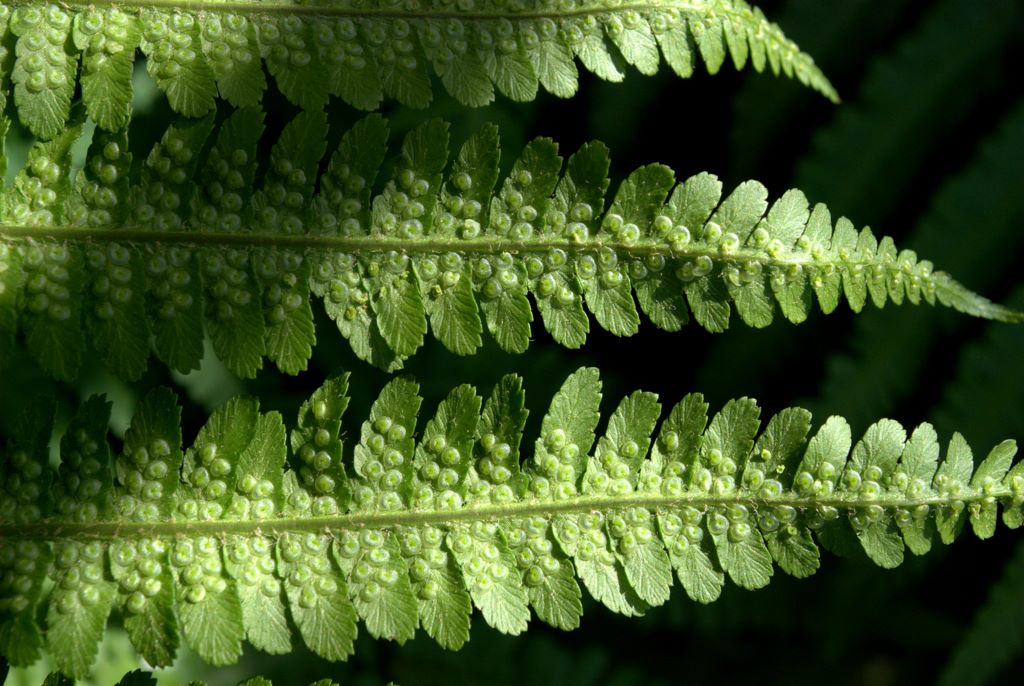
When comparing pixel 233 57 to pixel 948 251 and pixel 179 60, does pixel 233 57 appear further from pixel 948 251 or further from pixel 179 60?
pixel 948 251

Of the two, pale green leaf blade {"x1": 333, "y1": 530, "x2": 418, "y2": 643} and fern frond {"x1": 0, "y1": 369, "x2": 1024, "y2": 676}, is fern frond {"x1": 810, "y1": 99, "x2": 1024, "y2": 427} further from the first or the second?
pale green leaf blade {"x1": 333, "y1": 530, "x2": 418, "y2": 643}

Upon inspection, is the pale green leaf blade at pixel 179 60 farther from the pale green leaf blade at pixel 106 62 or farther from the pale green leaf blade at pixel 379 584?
the pale green leaf blade at pixel 379 584

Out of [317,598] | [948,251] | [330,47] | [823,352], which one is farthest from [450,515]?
[948,251]

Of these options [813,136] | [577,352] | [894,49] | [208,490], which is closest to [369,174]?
[208,490]

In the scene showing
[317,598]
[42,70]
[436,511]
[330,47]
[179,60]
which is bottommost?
[317,598]

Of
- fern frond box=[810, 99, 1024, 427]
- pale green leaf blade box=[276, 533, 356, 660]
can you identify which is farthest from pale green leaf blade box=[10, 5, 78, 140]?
fern frond box=[810, 99, 1024, 427]

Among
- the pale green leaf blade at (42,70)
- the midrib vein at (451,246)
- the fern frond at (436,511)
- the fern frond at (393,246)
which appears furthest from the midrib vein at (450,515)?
the pale green leaf blade at (42,70)

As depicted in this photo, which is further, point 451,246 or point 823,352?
point 823,352
